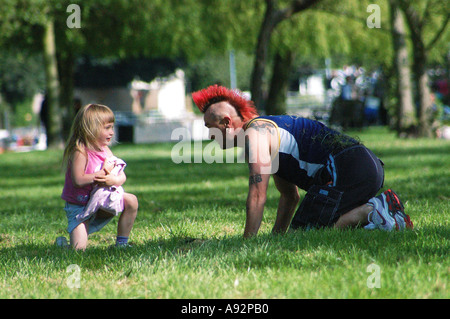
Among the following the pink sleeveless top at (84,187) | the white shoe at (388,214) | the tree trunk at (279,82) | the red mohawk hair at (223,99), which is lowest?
the white shoe at (388,214)

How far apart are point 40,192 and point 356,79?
61.6 feet

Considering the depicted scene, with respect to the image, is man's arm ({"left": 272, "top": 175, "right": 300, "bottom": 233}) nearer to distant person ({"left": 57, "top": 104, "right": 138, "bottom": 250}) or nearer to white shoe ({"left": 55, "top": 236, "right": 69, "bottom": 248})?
distant person ({"left": 57, "top": 104, "right": 138, "bottom": 250})

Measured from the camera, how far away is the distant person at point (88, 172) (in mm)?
4559

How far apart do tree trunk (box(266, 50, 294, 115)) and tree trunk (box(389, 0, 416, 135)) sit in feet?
21.2

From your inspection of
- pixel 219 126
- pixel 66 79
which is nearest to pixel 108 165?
pixel 219 126

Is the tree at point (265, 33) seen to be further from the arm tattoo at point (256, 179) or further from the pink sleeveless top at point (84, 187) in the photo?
the arm tattoo at point (256, 179)

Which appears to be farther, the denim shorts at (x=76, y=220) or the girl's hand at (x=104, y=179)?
the denim shorts at (x=76, y=220)

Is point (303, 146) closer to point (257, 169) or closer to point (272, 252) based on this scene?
point (257, 169)

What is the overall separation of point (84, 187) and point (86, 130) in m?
0.42

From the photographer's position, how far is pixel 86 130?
181 inches

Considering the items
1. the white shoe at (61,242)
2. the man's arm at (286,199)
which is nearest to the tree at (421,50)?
the man's arm at (286,199)
